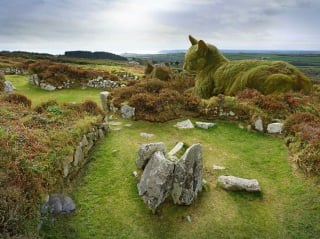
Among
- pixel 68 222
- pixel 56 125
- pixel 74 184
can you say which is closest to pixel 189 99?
pixel 56 125

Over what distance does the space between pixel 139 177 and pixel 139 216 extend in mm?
1757

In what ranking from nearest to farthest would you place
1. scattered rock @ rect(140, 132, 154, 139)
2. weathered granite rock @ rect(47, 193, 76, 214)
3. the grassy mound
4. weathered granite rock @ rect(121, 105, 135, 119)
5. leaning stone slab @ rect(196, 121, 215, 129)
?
the grassy mound, weathered granite rock @ rect(47, 193, 76, 214), scattered rock @ rect(140, 132, 154, 139), leaning stone slab @ rect(196, 121, 215, 129), weathered granite rock @ rect(121, 105, 135, 119)

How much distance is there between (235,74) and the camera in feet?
69.1

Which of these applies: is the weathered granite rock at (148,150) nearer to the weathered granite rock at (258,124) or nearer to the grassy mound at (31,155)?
the grassy mound at (31,155)

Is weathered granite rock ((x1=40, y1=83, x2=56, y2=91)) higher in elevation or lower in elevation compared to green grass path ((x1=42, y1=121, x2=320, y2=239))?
higher

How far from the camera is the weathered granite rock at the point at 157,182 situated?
8680mm

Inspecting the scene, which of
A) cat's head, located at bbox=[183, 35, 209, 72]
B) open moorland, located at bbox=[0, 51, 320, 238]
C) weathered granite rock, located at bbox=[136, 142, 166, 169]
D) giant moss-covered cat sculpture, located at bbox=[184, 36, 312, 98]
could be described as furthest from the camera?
cat's head, located at bbox=[183, 35, 209, 72]

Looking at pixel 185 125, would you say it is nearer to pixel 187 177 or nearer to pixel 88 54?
pixel 187 177

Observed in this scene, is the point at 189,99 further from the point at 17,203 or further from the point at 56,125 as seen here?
the point at 17,203

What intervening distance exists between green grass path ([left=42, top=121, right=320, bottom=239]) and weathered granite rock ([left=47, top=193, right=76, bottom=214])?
0.95ft

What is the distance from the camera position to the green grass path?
822 cm

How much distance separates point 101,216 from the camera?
877 centimetres

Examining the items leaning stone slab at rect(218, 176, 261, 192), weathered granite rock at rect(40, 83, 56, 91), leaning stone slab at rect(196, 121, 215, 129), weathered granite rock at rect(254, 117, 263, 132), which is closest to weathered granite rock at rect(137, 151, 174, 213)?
leaning stone slab at rect(218, 176, 261, 192)

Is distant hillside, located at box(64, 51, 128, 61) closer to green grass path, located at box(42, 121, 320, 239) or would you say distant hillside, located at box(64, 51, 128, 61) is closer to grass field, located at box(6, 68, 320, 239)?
grass field, located at box(6, 68, 320, 239)
